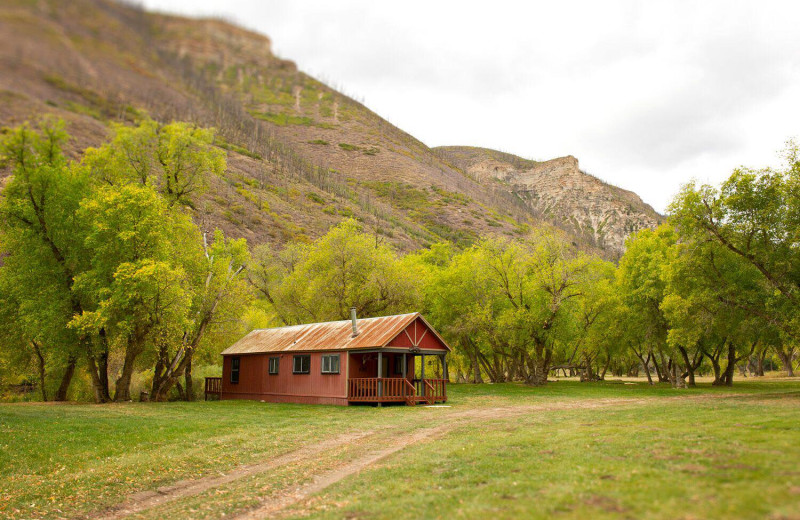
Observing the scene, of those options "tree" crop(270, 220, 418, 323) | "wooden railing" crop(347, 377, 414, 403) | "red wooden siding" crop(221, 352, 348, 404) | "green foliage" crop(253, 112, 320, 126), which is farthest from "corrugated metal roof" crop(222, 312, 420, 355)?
"green foliage" crop(253, 112, 320, 126)

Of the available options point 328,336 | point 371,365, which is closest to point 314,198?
point 328,336

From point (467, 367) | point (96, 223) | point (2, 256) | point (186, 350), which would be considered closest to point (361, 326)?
point (186, 350)

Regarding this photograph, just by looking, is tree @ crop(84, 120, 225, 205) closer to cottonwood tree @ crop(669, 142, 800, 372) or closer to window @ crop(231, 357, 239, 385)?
window @ crop(231, 357, 239, 385)

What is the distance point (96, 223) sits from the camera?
77.3 ft

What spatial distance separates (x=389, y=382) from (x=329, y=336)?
4.56 metres

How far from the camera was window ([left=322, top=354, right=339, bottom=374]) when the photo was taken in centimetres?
2773

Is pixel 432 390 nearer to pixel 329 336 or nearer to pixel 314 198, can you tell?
pixel 329 336

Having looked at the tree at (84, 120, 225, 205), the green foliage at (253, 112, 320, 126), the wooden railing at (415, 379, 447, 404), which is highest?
the green foliage at (253, 112, 320, 126)

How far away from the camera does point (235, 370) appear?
3528 centimetres

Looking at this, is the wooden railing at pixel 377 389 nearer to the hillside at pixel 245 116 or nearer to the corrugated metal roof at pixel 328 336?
the corrugated metal roof at pixel 328 336

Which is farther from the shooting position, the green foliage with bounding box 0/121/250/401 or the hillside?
the green foliage with bounding box 0/121/250/401

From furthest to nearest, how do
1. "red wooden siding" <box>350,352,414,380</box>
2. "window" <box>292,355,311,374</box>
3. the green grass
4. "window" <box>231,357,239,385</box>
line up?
1. "window" <box>231,357,239,385</box>
2. "window" <box>292,355,311,374</box>
3. "red wooden siding" <box>350,352,414,380</box>
4. the green grass

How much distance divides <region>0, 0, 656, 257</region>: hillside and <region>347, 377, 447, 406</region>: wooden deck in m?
15.8

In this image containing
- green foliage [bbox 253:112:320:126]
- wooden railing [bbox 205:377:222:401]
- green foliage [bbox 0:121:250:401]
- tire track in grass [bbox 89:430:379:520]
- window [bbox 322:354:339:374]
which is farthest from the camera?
green foliage [bbox 253:112:320:126]
